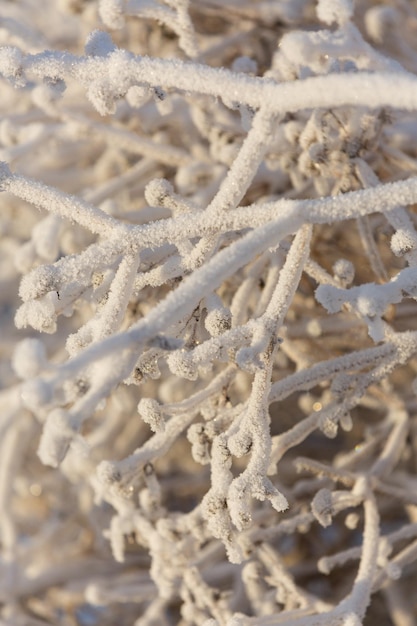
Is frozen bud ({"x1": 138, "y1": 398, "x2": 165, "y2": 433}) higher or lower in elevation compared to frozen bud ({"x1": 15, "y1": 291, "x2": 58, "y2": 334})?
lower

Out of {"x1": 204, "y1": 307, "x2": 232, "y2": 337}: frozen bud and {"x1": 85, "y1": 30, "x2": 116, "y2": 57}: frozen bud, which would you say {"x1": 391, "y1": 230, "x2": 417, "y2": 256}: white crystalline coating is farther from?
{"x1": 85, "y1": 30, "x2": 116, "y2": 57}: frozen bud

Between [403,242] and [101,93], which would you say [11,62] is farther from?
[403,242]

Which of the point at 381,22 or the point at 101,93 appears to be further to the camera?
the point at 381,22

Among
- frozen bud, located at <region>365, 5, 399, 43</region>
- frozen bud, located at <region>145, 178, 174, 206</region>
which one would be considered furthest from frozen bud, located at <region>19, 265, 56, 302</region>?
frozen bud, located at <region>365, 5, 399, 43</region>

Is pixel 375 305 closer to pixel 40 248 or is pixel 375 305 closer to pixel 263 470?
pixel 263 470

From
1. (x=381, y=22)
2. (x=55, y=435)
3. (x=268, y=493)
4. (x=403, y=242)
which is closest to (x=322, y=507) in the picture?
(x=268, y=493)

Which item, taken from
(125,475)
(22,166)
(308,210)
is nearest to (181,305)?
(308,210)

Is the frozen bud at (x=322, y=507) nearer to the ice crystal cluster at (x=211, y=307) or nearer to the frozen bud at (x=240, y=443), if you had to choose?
the ice crystal cluster at (x=211, y=307)
